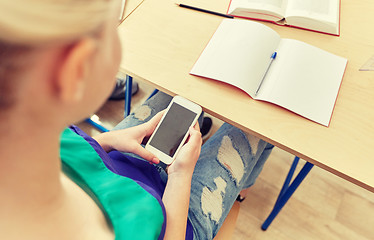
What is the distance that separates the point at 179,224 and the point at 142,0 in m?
0.63

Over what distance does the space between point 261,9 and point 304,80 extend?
239mm

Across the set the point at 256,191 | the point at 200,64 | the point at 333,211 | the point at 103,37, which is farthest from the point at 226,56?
the point at 333,211

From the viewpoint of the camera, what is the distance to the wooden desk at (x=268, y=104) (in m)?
0.60

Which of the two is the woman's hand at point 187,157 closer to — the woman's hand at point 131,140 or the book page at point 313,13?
the woman's hand at point 131,140

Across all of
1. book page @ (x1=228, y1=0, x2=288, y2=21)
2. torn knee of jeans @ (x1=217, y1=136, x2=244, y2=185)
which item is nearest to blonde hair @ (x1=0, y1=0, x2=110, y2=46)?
torn knee of jeans @ (x1=217, y1=136, x2=244, y2=185)

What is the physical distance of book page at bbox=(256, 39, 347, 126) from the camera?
65 cm

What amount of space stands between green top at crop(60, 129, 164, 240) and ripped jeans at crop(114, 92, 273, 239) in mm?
148

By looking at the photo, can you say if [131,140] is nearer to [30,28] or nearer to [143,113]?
[143,113]

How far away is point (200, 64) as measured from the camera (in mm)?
711

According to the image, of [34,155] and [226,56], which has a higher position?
[34,155]

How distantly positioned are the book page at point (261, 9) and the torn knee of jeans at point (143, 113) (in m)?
0.36

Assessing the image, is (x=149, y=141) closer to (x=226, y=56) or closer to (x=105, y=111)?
(x=226, y=56)

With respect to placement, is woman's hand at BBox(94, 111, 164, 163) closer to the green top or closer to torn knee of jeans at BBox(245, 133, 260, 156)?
the green top

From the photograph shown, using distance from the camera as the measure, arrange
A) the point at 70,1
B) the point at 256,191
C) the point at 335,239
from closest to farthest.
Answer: the point at 70,1, the point at 335,239, the point at 256,191
